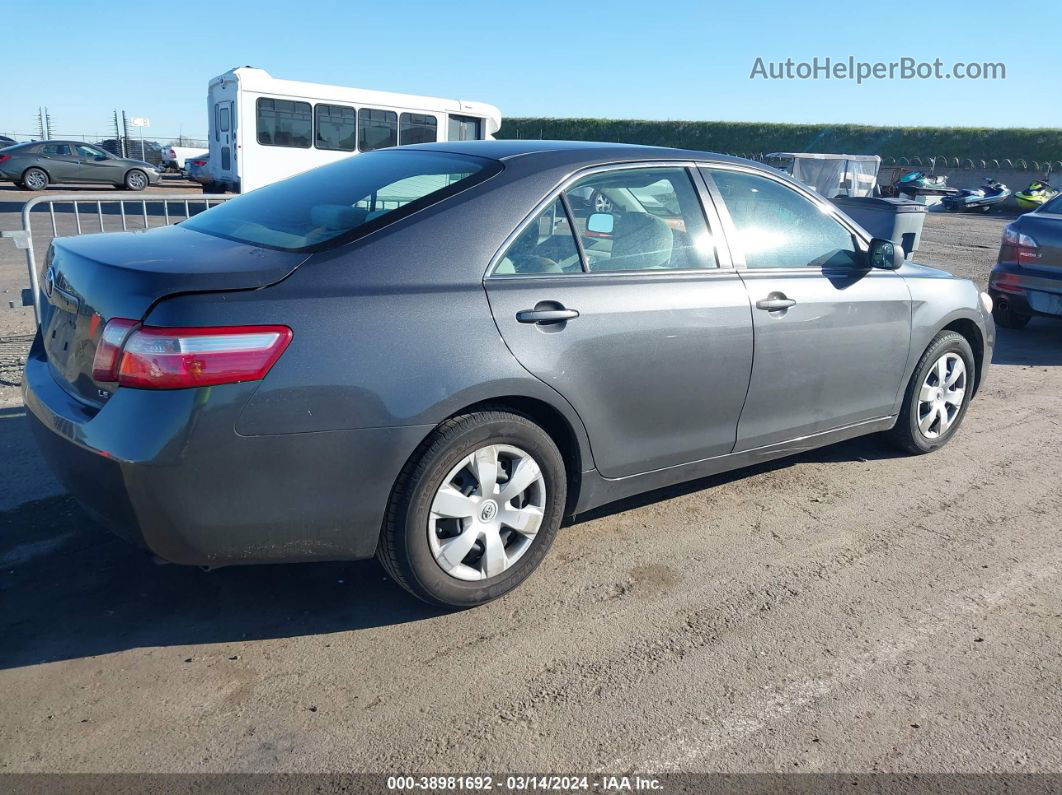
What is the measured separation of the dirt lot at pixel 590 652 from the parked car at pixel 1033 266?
4692 millimetres

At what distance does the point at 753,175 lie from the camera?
4207mm

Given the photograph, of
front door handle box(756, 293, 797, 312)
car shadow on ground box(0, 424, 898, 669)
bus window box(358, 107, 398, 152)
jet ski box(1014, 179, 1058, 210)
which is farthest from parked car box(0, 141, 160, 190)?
jet ski box(1014, 179, 1058, 210)

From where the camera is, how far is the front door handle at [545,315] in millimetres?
3172

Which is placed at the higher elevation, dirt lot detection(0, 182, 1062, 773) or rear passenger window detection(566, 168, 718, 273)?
rear passenger window detection(566, 168, 718, 273)

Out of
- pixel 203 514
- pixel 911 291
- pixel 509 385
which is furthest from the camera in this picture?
pixel 911 291

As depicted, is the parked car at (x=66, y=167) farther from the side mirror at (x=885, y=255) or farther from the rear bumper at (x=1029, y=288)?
the side mirror at (x=885, y=255)

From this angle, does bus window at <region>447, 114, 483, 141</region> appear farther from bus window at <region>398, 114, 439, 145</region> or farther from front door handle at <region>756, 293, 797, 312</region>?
front door handle at <region>756, 293, 797, 312</region>

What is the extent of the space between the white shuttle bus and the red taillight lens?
15814mm

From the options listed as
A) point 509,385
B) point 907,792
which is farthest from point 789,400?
point 907,792

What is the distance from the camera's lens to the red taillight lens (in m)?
2.66

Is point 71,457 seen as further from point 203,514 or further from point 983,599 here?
point 983,599

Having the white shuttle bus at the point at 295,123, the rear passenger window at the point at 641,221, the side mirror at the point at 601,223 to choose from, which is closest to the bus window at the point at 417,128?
the white shuttle bus at the point at 295,123

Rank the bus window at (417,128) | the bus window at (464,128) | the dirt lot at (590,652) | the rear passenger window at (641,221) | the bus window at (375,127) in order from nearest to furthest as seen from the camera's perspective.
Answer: the dirt lot at (590,652) → the rear passenger window at (641,221) → the bus window at (375,127) → the bus window at (417,128) → the bus window at (464,128)

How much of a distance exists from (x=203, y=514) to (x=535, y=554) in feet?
4.15
